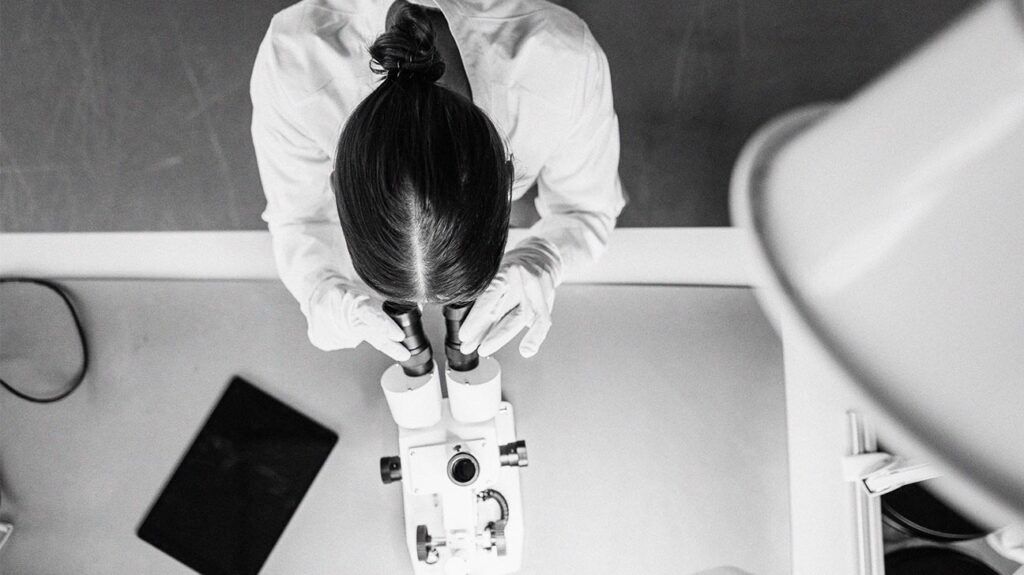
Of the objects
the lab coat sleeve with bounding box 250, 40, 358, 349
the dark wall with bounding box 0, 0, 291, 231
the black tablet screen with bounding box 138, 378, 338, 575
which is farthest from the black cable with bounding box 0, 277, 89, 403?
the lab coat sleeve with bounding box 250, 40, 358, 349

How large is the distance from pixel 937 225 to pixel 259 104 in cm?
97

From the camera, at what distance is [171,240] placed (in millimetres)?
1244

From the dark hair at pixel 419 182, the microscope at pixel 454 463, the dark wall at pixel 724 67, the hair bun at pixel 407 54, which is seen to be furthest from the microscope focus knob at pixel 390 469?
the dark wall at pixel 724 67

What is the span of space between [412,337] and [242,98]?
2.70 ft

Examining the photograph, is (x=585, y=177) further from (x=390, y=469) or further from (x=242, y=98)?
(x=242, y=98)

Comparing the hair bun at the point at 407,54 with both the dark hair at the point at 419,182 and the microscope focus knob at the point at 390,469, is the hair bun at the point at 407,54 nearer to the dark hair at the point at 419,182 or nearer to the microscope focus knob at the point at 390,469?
the dark hair at the point at 419,182

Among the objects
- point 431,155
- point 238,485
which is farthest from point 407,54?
point 238,485

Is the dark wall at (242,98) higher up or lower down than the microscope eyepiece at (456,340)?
higher up

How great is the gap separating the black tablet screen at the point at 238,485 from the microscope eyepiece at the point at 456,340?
33cm

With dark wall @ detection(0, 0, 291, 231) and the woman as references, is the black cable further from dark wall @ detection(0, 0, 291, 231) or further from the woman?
the woman

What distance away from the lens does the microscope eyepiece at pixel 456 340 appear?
0.88 meters

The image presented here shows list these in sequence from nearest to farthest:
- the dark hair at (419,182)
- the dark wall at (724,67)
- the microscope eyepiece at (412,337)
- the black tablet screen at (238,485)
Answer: the dark hair at (419,182)
the microscope eyepiece at (412,337)
the black tablet screen at (238,485)
the dark wall at (724,67)

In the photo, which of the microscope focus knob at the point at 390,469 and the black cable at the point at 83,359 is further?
the black cable at the point at 83,359

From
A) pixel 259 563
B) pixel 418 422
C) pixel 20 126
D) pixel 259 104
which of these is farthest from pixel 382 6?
pixel 20 126
